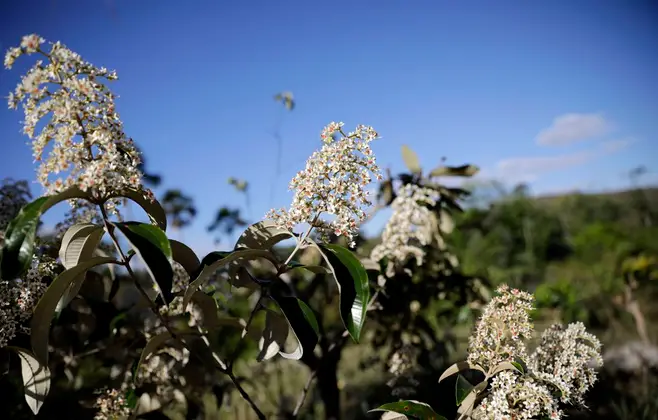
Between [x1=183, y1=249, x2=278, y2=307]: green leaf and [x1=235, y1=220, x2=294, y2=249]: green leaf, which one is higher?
[x1=235, y1=220, x2=294, y2=249]: green leaf

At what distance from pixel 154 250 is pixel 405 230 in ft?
3.18

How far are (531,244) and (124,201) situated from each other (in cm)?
954

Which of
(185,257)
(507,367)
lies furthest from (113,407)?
(507,367)

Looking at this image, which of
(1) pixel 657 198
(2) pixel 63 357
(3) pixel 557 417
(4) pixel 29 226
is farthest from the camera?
(1) pixel 657 198

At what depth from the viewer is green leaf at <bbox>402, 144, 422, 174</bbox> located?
6.70 feet

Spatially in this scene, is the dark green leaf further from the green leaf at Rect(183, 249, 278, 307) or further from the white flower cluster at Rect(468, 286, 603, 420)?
the white flower cluster at Rect(468, 286, 603, 420)

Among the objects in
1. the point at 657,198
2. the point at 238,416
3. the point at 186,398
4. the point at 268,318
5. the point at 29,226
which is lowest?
the point at 238,416

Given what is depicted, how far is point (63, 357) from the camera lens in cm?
188

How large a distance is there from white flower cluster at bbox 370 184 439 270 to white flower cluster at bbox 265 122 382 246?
1.89 ft

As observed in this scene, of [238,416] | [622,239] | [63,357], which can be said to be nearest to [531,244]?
[622,239]

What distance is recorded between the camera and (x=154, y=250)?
3.10 ft

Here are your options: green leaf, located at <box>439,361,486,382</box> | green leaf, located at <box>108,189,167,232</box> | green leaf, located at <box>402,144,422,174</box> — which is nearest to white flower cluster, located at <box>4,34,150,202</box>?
green leaf, located at <box>108,189,167,232</box>

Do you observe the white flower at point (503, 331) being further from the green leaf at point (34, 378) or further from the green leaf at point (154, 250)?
the green leaf at point (34, 378)

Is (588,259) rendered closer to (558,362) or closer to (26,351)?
(558,362)
